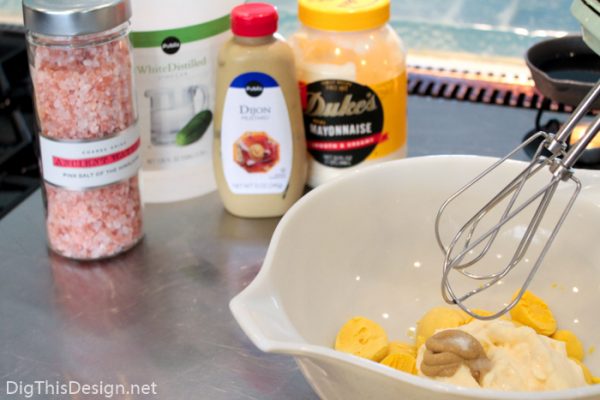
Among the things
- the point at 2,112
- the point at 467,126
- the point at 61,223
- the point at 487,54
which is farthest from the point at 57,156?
the point at 487,54

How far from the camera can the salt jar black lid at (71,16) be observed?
24.6 inches

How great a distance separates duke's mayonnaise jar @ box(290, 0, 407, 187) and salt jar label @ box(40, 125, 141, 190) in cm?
16

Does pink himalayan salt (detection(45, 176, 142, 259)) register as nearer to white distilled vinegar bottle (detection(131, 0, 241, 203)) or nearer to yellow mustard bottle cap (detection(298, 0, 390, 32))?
white distilled vinegar bottle (detection(131, 0, 241, 203))

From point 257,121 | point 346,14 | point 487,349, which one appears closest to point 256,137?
point 257,121

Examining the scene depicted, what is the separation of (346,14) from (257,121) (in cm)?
11

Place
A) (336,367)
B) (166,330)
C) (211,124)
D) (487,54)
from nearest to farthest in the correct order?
(336,367) → (166,330) → (211,124) → (487,54)

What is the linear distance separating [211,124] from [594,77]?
354 mm

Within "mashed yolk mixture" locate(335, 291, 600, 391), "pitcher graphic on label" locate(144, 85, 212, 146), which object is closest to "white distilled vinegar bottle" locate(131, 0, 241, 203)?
"pitcher graphic on label" locate(144, 85, 212, 146)

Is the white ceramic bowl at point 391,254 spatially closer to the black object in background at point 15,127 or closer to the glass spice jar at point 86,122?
the glass spice jar at point 86,122

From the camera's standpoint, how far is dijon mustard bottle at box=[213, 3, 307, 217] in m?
0.71

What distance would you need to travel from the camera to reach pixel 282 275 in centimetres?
56

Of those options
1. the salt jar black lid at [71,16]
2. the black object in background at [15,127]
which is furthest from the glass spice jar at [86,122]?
the black object in background at [15,127]

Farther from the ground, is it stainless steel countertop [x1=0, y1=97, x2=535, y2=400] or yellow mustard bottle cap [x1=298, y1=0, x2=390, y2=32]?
yellow mustard bottle cap [x1=298, y1=0, x2=390, y2=32]

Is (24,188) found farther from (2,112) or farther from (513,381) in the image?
(513,381)
